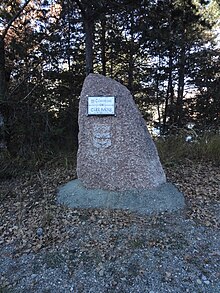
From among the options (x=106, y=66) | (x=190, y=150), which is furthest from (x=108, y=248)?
(x=106, y=66)

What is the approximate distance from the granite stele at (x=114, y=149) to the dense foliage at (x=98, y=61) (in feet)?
5.17

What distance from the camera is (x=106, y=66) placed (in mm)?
7672

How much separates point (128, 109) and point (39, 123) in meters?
2.18

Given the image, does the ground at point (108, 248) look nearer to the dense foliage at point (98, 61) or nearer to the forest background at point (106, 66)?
the forest background at point (106, 66)

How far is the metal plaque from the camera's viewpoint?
311 centimetres

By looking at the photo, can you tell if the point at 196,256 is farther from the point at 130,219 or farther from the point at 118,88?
the point at 118,88

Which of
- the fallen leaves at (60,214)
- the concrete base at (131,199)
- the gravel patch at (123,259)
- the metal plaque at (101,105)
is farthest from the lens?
the metal plaque at (101,105)

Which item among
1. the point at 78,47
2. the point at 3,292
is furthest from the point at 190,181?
the point at 78,47

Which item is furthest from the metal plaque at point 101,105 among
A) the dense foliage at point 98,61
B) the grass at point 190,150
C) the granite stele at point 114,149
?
the grass at point 190,150

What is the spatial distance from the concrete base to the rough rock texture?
0.10 meters

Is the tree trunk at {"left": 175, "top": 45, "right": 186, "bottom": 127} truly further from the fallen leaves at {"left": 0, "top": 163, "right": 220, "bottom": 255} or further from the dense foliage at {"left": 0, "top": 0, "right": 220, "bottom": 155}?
the fallen leaves at {"left": 0, "top": 163, "right": 220, "bottom": 255}

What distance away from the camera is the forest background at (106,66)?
4.69 m

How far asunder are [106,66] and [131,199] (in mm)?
5617

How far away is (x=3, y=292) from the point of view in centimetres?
185
